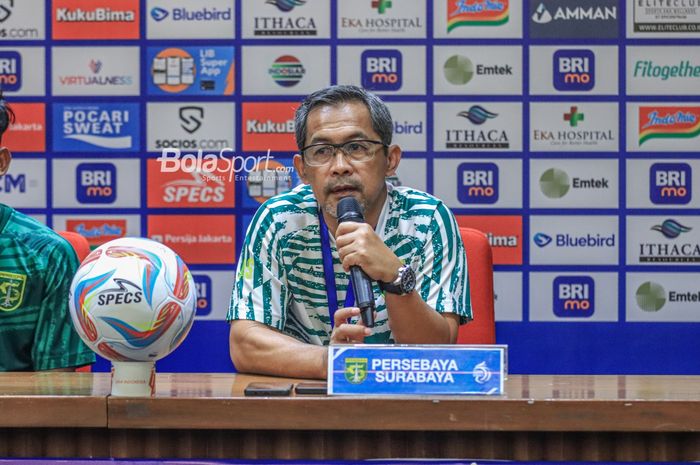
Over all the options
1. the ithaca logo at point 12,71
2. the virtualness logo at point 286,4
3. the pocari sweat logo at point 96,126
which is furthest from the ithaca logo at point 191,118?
the ithaca logo at point 12,71

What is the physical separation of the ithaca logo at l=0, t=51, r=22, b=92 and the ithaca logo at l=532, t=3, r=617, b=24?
1.82m

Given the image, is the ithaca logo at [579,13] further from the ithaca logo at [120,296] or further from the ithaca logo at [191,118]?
the ithaca logo at [120,296]

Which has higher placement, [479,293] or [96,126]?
[96,126]

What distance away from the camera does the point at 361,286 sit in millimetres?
1379

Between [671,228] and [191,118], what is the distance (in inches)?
68.1

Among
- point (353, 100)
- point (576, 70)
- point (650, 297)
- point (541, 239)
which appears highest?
point (576, 70)

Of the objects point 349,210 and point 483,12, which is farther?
point 483,12

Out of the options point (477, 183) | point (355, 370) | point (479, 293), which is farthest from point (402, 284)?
point (477, 183)

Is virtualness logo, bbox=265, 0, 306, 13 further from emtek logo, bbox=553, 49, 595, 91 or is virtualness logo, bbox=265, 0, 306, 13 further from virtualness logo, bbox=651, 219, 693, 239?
virtualness logo, bbox=651, 219, 693, 239

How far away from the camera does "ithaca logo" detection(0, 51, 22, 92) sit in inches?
120

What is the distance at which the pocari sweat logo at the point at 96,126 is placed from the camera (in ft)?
9.93

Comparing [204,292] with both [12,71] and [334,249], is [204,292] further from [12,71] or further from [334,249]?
[334,249]

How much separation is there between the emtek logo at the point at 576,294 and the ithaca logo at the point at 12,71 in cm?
203

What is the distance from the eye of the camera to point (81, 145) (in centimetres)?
304
